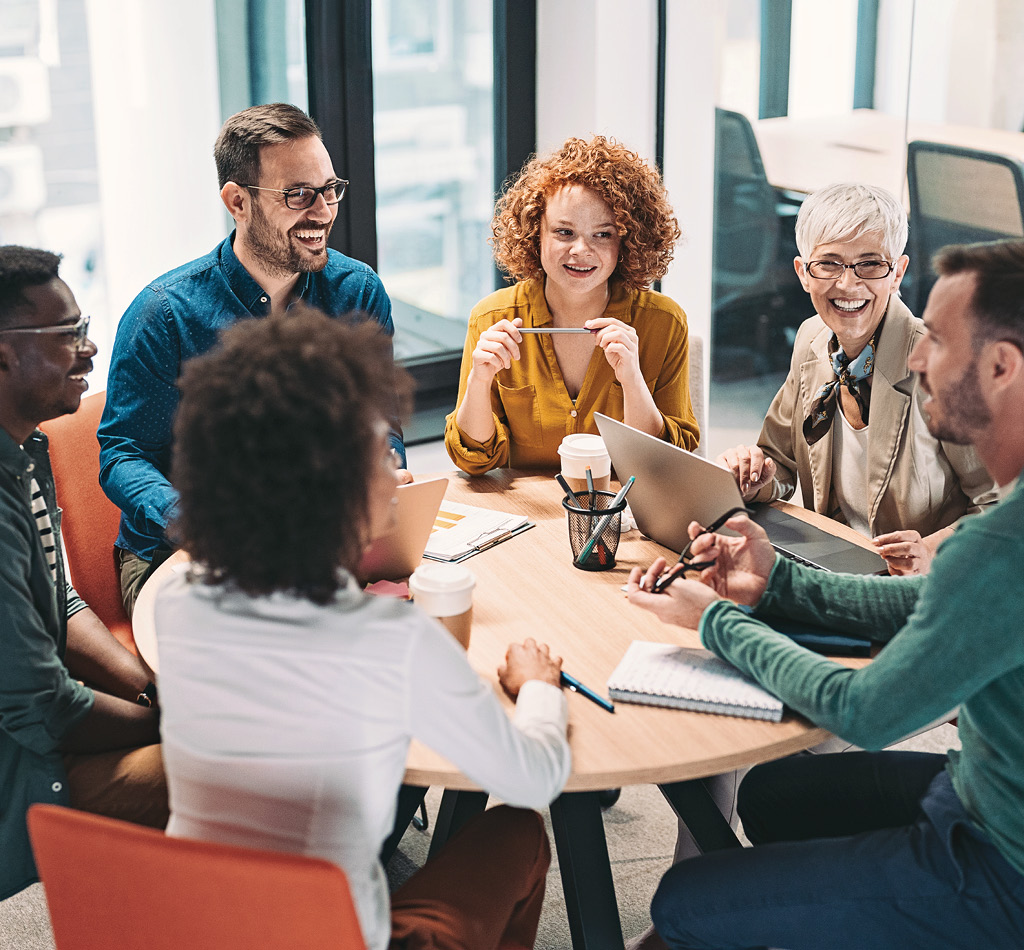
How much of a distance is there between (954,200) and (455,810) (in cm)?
263

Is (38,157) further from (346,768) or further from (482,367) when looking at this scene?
(346,768)

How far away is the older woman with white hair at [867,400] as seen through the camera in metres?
2.19

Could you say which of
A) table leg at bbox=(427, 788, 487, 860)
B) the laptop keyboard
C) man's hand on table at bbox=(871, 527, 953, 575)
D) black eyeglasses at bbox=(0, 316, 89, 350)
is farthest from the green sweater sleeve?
black eyeglasses at bbox=(0, 316, 89, 350)

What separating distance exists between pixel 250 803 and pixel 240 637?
173mm

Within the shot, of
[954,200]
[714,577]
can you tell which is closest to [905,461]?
[714,577]

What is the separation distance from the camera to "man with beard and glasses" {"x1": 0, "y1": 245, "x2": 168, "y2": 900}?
1.55 meters

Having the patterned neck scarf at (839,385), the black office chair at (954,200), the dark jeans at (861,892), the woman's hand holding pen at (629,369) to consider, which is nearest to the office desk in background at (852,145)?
the black office chair at (954,200)

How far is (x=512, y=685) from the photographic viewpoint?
1.47 meters

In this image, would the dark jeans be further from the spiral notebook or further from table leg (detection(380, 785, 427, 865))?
table leg (detection(380, 785, 427, 865))

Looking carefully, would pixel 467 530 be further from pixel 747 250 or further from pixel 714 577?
pixel 747 250

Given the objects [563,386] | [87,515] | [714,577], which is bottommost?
[87,515]

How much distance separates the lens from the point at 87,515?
7.66ft

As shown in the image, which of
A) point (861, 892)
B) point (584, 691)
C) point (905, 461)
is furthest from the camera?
point (905, 461)

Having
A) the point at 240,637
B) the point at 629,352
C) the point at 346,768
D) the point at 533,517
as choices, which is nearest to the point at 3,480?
the point at 240,637
